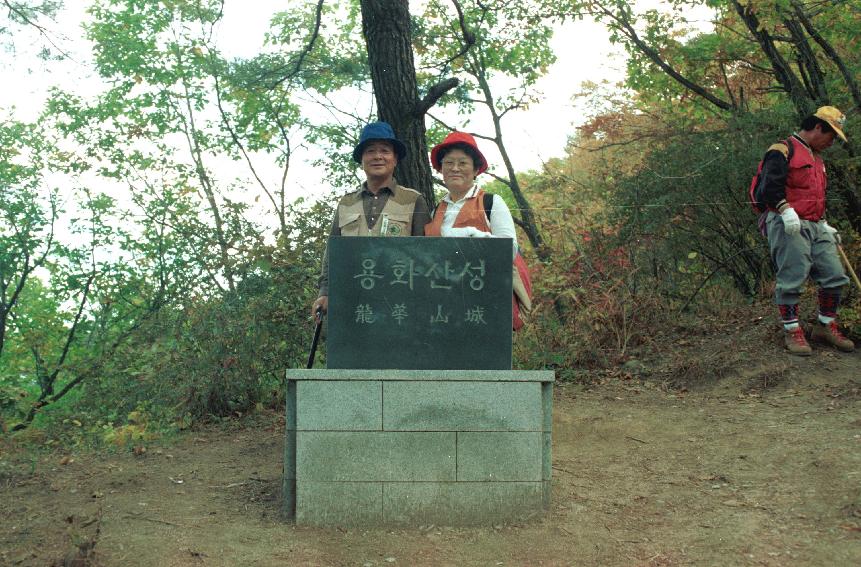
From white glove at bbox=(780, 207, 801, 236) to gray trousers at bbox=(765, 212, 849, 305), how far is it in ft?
0.41

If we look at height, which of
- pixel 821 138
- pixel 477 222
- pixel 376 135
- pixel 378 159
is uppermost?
pixel 821 138

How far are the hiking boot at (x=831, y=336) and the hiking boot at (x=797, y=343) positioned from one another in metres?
0.17

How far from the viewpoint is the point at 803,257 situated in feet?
23.5

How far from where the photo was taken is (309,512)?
4430 millimetres

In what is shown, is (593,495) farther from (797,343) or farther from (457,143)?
(797,343)

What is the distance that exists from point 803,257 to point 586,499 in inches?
136

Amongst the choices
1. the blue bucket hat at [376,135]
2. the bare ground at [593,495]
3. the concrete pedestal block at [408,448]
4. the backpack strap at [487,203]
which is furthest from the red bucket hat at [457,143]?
the bare ground at [593,495]

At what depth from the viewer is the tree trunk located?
24.4ft

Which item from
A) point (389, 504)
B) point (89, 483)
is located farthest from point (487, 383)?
point (89, 483)

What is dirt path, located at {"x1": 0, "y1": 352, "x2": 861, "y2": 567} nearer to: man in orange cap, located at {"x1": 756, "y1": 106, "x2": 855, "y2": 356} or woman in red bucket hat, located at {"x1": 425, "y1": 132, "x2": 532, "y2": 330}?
man in orange cap, located at {"x1": 756, "y1": 106, "x2": 855, "y2": 356}

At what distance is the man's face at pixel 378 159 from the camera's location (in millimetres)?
5148

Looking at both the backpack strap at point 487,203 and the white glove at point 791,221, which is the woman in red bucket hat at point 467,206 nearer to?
the backpack strap at point 487,203

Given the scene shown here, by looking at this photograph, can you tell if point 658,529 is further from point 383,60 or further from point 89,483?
point 383,60

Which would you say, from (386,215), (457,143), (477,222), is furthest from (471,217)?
(386,215)
